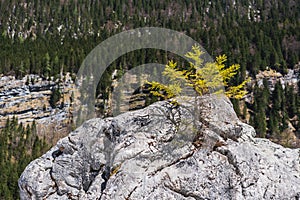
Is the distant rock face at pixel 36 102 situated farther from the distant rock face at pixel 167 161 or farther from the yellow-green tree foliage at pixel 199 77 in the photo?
the yellow-green tree foliage at pixel 199 77

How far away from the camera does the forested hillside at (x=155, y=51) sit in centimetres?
6462

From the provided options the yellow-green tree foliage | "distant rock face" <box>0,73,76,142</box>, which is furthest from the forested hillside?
the yellow-green tree foliage

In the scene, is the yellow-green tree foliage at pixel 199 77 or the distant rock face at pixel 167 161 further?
the yellow-green tree foliage at pixel 199 77

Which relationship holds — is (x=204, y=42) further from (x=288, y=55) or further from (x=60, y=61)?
(x=60, y=61)

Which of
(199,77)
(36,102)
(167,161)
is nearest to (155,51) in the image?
(36,102)

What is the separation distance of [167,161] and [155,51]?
63.8m

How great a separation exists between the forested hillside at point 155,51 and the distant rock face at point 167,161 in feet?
107

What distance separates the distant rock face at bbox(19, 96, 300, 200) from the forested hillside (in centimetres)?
3253

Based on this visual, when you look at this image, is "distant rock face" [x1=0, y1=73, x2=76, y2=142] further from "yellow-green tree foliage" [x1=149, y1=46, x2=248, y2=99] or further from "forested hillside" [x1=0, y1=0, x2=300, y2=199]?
"yellow-green tree foliage" [x1=149, y1=46, x2=248, y2=99]

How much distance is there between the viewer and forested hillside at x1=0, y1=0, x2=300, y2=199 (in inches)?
2544

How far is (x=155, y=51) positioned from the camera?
79.8m

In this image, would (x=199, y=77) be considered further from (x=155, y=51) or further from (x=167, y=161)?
(x=155, y=51)

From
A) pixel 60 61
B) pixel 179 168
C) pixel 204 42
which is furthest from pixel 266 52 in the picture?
pixel 179 168

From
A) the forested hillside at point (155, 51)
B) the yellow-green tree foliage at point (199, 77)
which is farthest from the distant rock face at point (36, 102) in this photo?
the yellow-green tree foliage at point (199, 77)
